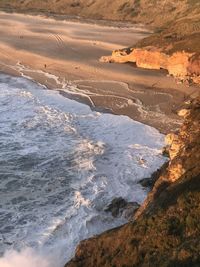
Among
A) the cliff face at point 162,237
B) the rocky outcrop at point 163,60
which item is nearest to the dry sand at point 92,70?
the rocky outcrop at point 163,60

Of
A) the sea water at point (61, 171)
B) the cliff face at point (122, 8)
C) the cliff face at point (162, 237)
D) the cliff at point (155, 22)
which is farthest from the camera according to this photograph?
the cliff face at point (122, 8)

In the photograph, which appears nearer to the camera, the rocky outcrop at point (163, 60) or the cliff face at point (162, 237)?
the cliff face at point (162, 237)

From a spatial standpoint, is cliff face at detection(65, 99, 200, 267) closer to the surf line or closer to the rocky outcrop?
the surf line

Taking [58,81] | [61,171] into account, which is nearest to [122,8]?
[58,81]

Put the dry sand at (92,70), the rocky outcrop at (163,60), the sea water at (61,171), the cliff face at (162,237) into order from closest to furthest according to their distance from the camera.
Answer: the cliff face at (162,237) < the sea water at (61,171) < the dry sand at (92,70) < the rocky outcrop at (163,60)

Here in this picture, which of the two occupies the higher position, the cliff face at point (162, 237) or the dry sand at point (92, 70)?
the cliff face at point (162, 237)

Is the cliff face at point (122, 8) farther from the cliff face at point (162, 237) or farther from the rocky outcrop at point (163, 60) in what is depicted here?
the cliff face at point (162, 237)

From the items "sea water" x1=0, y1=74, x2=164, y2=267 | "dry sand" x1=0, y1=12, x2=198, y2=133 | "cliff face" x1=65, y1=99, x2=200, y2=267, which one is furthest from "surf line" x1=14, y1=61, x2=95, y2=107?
"cliff face" x1=65, y1=99, x2=200, y2=267
